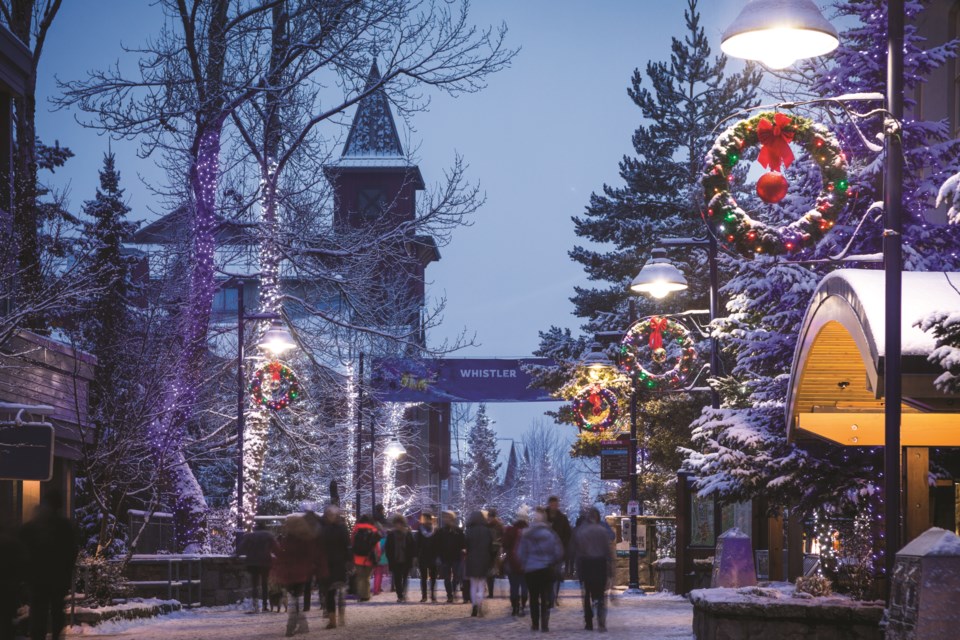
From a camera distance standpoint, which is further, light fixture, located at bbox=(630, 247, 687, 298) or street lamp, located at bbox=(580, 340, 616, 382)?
street lamp, located at bbox=(580, 340, 616, 382)

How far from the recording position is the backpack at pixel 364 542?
2931 cm

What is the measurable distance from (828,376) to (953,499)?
21.4 ft

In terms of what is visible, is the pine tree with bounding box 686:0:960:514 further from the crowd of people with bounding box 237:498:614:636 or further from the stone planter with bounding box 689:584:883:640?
the stone planter with bounding box 689:584:883:640

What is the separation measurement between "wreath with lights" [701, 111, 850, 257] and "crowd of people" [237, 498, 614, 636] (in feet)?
24.0

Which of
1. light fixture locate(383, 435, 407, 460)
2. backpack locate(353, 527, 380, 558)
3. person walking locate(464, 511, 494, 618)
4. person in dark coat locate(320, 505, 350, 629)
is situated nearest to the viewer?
person in dark coat locate(320, 505, 350, 629)

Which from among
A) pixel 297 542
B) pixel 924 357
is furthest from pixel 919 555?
pixel 297 542

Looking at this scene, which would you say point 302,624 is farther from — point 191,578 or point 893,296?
point 893,296

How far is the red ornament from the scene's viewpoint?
538 inches

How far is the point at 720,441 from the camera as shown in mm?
21000

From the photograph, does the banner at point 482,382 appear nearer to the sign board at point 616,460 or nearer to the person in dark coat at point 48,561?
the sign board at point 616,460

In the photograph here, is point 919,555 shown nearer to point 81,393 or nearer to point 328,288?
point 81,393

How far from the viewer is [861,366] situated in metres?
18.5

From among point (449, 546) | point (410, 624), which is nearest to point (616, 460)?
point (449, 546)

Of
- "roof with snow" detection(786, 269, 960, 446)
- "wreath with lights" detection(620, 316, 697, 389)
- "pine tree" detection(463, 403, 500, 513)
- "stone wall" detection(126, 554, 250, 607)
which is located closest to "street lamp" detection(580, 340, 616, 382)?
"wreath with lights" detection(620, 316, 697, 389)
